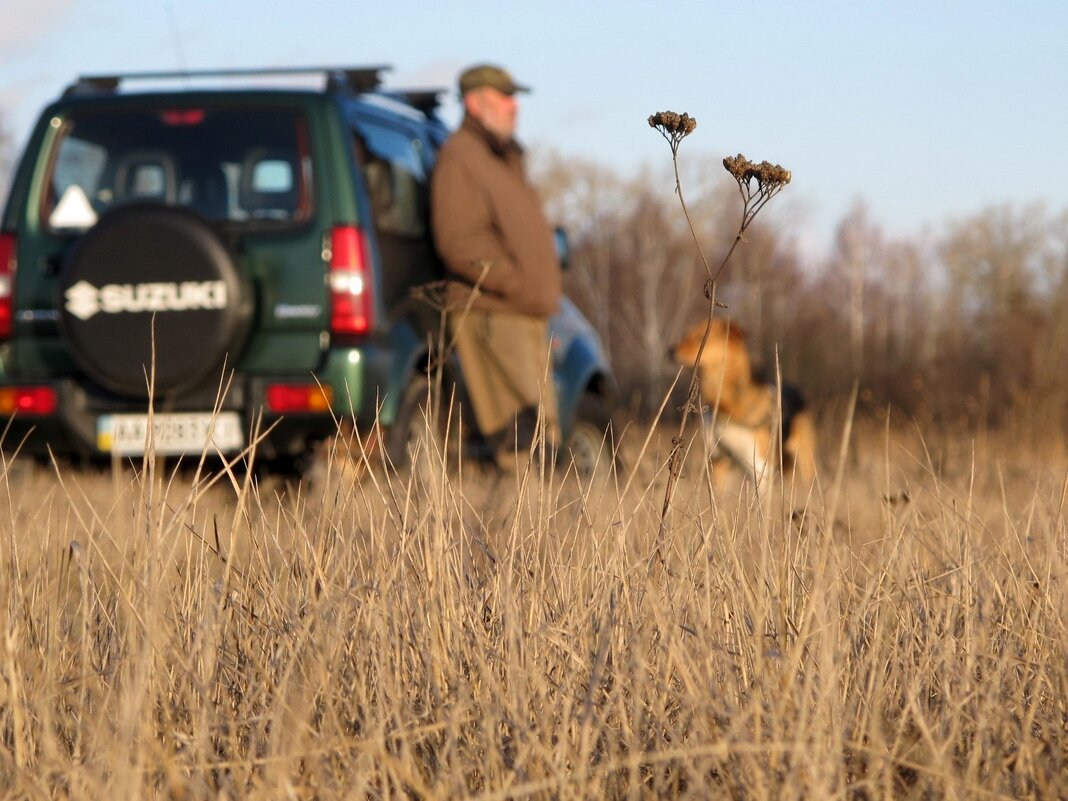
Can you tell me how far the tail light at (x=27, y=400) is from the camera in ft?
21.1

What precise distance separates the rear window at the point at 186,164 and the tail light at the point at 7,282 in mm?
189

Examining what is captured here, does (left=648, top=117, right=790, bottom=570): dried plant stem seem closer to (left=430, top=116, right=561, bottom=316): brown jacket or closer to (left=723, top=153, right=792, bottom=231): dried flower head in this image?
(left=723, top=153, right=792, bottom=231): dried flower head

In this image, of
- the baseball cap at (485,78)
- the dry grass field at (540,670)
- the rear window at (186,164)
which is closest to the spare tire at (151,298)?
the rear window at (186,164)

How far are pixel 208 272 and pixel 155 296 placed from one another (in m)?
0.23

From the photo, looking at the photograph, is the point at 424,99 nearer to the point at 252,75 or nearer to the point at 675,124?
the point at 252,75

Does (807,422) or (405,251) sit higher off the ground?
(405,251)

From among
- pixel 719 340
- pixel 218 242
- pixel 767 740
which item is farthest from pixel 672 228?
pixel 767 740

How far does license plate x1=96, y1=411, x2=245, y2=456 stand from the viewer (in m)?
6.28

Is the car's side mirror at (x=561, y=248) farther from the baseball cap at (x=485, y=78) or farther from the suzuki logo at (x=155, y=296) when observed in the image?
the suzuki logo at (x=155, y=296)

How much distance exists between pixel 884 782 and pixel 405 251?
4909mm

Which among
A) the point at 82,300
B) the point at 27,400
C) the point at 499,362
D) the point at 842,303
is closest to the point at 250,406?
the point at 82,300

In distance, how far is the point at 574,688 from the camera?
103 inches

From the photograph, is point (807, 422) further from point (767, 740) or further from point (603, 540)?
point (767, 740)

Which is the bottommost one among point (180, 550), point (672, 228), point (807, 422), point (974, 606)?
point (672, 228)
